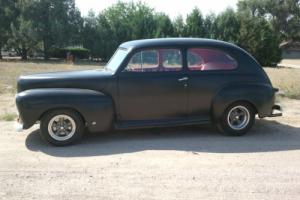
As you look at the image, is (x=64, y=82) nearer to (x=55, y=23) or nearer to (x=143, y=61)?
(x=143, y=61)

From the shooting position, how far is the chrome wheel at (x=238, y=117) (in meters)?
8.02

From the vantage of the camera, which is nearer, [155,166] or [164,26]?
[155,166]

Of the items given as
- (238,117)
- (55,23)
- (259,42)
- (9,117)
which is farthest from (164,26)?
(238,117)

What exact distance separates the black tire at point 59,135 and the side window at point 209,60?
2201 mm

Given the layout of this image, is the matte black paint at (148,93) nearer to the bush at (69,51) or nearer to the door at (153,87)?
the door at (153,87)

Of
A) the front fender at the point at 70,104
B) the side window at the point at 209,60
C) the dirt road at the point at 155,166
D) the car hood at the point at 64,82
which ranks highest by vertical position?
the side window at the point at 209,60

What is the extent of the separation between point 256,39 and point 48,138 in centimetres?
4350

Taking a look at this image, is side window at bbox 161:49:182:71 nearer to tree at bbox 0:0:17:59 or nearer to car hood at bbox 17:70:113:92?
car hood at bbox 17:70:113:92

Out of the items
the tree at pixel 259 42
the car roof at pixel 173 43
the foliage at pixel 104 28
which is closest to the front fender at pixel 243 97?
the car roof at pixel 173 43

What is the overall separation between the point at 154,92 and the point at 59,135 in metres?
1.76

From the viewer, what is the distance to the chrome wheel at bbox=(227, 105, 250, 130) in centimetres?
802

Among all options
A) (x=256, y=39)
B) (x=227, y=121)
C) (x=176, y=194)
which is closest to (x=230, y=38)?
(x=256, y=39)

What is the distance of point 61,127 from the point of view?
731 cm

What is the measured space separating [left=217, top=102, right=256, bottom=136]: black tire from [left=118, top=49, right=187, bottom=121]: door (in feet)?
2.42
